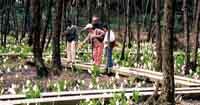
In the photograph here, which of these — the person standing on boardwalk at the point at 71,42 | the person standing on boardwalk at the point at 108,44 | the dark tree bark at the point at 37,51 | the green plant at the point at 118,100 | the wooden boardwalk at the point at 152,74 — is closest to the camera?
the green plant at the point at 118,100

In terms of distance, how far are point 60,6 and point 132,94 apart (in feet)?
16.4

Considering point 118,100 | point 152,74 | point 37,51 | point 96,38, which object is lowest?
point 152,74

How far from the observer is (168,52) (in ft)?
25.4

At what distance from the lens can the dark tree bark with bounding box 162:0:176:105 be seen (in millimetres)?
7609

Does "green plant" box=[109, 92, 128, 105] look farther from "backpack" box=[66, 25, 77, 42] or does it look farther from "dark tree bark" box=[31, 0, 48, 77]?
"backpack" box=[66, 25, 77, 42]

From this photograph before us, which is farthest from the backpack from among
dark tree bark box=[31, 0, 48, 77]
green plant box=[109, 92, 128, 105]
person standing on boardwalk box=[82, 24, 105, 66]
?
green plant box=[109, 92, 128, 105]

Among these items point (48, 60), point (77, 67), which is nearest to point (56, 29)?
point (77, 67)

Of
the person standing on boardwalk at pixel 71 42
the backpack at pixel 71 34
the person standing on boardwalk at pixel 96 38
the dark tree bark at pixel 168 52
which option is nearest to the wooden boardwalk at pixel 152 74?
the person standing on boardwalk at pixel 96 38

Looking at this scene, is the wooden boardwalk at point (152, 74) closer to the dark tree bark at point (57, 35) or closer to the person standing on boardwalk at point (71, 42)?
the person standing on boardwalk at point (71, 42)

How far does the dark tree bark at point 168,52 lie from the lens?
7609mm

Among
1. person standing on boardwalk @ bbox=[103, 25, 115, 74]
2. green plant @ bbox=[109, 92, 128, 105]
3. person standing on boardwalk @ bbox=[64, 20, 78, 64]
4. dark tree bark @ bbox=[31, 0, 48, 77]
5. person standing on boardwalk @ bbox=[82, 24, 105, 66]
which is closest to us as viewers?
green plant @ bbox=[109, 92, 128, 105]

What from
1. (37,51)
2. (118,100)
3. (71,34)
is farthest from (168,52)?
(71,34)

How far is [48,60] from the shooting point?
1658cm

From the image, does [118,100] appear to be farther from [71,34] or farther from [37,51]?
[71,34]
